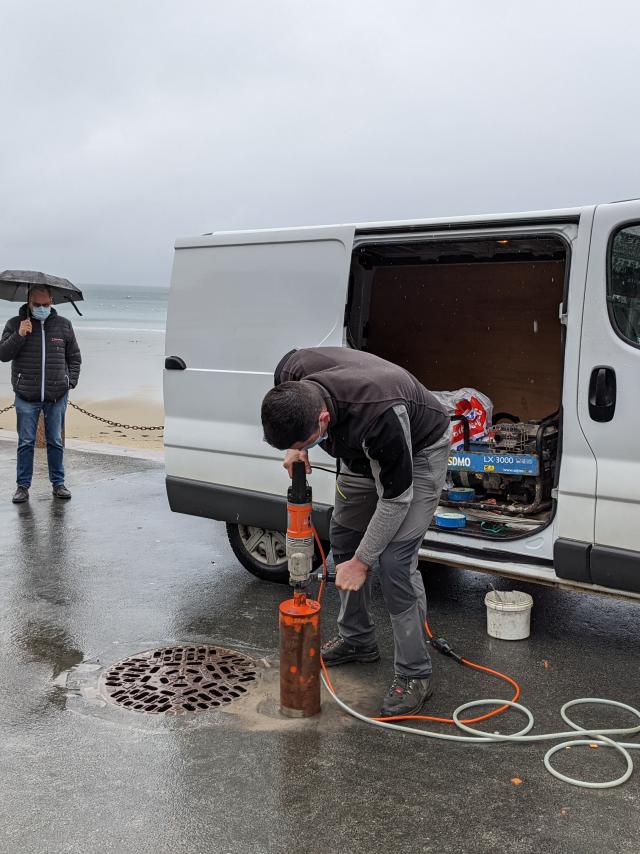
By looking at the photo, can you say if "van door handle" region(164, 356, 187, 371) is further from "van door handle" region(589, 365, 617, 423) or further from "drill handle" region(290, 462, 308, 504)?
"van door handle" region(589, 365, 617, 423)

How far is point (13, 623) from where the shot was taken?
4.80 meters

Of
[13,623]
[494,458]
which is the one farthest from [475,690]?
[13,623]

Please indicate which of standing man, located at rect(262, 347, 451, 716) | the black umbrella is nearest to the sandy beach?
Result: the black umbrella

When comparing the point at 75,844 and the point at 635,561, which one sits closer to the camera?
the point at 75,844

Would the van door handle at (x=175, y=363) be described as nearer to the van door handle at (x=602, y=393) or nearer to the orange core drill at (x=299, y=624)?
the orange core drill at (x=299, y=624)

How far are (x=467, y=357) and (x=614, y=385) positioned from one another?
3087 mm

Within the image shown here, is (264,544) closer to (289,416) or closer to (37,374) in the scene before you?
(289,416)

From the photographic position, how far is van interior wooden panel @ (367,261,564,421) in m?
6.55

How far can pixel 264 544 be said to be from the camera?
5.40 meters

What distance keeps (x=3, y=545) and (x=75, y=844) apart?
3.98 meters

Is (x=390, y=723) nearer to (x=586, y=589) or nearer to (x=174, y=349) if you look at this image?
(x=586, y=589)

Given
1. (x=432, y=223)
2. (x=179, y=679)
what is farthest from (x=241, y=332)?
(x=179, y=679)

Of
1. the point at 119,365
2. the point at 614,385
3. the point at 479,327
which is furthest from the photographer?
the point at 119,365

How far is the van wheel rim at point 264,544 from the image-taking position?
210 inches
